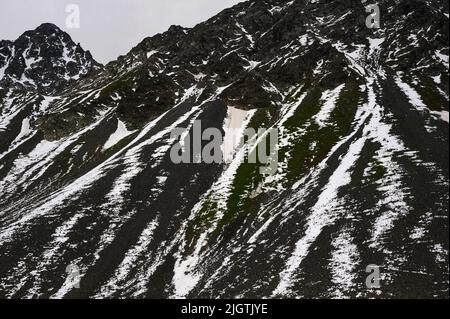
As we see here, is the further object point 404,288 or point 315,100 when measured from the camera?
point 315,100

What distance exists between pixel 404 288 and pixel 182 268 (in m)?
29.7

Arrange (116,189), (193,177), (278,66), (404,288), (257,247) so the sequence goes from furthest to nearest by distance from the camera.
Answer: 1. (278,66)
2. (193,177)
3. (116,189)
4. (257,247)
5. (404,288)

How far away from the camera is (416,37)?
148 metres

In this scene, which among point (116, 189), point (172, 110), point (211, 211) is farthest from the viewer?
point (172, 110)

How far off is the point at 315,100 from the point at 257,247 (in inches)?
2633

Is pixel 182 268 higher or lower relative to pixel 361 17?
lower

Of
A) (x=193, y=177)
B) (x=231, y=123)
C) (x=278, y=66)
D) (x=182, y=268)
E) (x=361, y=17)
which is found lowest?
(x=182, y=268)

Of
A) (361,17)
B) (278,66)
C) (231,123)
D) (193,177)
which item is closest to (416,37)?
(361,17)

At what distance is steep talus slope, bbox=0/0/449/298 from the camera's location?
52250mm

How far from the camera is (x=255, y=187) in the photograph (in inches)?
3214

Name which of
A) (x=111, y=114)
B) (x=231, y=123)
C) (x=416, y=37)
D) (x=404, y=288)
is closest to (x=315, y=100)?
(x=231, y=123)

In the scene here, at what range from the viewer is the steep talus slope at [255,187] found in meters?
52.2

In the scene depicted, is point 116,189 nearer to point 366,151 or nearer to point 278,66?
point 366,151

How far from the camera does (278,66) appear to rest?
153 meters
